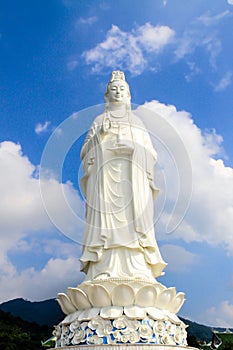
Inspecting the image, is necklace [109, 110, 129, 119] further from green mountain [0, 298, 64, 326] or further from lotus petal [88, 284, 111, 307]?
green mountain [0, 298, 64, 326]

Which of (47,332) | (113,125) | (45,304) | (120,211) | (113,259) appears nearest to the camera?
(113,259)

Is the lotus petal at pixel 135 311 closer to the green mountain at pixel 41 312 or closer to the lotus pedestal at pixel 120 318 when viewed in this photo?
the lotus pedestal at pixel 120 318

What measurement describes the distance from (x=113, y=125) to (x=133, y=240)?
2.43m

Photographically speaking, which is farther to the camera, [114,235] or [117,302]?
[114,235]

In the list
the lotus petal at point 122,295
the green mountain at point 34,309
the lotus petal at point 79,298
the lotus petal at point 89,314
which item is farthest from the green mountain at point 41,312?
the lotus petal at point 122,295

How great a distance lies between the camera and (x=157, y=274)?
27.1 ft

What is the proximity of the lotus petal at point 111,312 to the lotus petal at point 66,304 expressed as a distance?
2.13ft

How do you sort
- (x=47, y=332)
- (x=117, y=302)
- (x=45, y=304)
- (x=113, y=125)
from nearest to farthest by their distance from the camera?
(x=117, y=302), (x=113, y=125), (x=47, y=332), (x=45, y=304)

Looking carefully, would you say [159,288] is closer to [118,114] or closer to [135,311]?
[135,311]

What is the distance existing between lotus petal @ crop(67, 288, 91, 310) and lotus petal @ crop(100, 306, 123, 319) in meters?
0.32

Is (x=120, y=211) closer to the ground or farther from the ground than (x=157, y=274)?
farther from the ground

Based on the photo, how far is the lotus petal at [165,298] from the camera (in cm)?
710

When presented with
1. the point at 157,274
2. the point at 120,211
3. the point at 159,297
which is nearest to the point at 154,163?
the point at 120,211

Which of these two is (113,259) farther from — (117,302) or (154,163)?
(154,163)
